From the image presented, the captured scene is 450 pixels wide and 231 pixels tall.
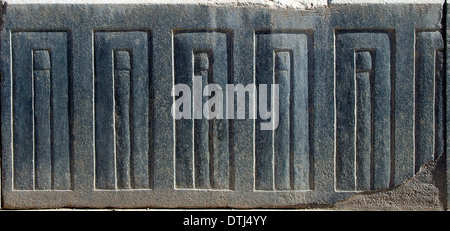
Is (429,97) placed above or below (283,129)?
above

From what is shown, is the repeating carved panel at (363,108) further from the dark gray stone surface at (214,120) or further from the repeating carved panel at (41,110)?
the repeating carved panel at (41,110)

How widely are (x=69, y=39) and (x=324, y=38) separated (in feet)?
5.24

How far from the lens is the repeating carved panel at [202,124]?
2.89 metres

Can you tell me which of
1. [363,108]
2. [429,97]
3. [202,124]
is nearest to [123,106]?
[202,124]

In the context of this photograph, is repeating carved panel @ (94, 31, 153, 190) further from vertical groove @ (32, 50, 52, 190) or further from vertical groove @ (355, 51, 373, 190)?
vertical groove @ (355, 51, 373, 190)

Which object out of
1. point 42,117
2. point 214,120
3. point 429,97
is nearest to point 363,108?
point 429,97

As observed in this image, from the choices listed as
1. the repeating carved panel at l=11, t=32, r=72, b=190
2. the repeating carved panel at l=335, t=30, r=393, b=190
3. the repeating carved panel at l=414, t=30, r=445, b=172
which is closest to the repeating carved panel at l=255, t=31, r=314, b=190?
the repeating carved panel at l=335, t=30, r=393, b=190

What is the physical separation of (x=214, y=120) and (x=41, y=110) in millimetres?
1098

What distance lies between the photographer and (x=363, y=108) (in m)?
2.89

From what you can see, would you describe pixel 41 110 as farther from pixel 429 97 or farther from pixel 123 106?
pixel 429 97

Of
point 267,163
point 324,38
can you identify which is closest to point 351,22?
point 324,38

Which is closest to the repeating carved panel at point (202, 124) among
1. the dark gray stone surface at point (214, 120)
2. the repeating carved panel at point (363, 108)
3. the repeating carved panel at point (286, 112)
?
the dark gray stone surface at point (214, 120)

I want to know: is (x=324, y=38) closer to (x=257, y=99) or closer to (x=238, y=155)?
(x=257, y=99)

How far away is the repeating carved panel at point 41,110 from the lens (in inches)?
115
